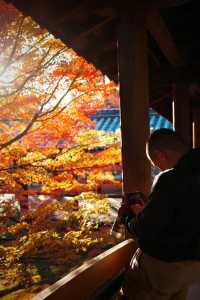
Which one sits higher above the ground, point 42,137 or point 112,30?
point 112,30

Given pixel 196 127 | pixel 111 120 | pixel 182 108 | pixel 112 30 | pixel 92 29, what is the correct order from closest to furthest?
pixel 92 29 → pixel 112 30 → pixel 182 108 → pixel 196 127 → pixel 111 120

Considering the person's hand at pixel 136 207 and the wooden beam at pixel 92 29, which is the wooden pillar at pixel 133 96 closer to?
the wooden beam at pixel 92 29

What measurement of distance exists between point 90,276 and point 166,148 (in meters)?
0.97

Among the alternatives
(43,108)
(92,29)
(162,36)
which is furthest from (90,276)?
(43,108)

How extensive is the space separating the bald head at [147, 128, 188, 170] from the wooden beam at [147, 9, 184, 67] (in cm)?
172

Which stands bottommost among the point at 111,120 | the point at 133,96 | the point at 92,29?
the point at 133,96

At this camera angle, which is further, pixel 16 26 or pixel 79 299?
pixel 16 26

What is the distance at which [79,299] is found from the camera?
2.09 meters

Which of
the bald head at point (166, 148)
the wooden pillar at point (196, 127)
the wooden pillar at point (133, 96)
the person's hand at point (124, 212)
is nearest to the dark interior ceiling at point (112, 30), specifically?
the wooden pillar at point (133, 96)

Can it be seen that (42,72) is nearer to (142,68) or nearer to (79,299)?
(142,68)

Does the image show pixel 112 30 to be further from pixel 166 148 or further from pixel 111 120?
pixel 111 120

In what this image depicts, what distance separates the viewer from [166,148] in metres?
1.83

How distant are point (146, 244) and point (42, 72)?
5054 mm

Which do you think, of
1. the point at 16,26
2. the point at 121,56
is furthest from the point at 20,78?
the point at 121,56
